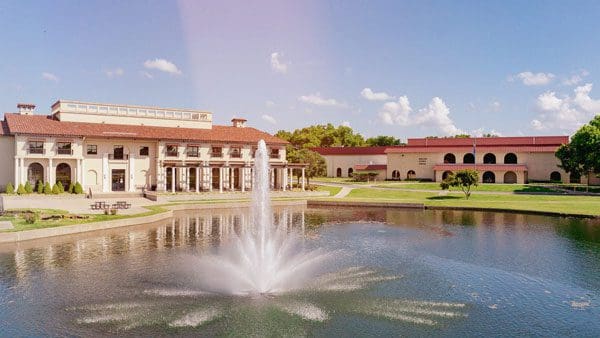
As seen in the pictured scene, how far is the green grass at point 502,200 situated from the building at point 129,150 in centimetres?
1341

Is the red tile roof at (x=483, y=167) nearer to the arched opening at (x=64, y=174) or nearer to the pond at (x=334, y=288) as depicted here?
the pond at (x=334, y=288)

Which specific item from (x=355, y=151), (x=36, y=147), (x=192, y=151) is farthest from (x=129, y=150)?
(x=355, y=151)

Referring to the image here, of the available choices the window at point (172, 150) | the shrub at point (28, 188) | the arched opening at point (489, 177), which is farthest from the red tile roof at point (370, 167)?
the shrub at point (28, 188)

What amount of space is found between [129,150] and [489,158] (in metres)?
59.8

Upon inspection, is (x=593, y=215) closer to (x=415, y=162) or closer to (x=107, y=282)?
(x=107, y=282)

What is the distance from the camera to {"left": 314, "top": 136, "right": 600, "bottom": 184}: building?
76.8m

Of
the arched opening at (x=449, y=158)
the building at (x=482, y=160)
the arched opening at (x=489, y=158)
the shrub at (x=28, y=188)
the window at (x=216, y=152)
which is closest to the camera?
the shrub at (x=28, y=188)

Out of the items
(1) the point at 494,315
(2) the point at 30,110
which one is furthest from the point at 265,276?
(2) the point at 30,110

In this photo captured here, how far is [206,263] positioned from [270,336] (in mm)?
9715

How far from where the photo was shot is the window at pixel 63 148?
171 ft

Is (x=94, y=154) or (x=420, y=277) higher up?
(x=94, y=154)

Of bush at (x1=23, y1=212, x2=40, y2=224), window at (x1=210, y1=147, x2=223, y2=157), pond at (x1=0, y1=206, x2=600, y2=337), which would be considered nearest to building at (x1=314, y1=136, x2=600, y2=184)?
window at (x1=210, y1=147, x2=223, y2=157)

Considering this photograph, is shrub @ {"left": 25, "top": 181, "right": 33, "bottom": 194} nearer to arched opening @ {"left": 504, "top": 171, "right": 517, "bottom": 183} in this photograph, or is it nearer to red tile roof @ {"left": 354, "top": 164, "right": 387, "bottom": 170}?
red tile roof @ {"left": 354, "top": 164, "right": 387, "bottom": 170}

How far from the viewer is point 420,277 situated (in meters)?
20.9
